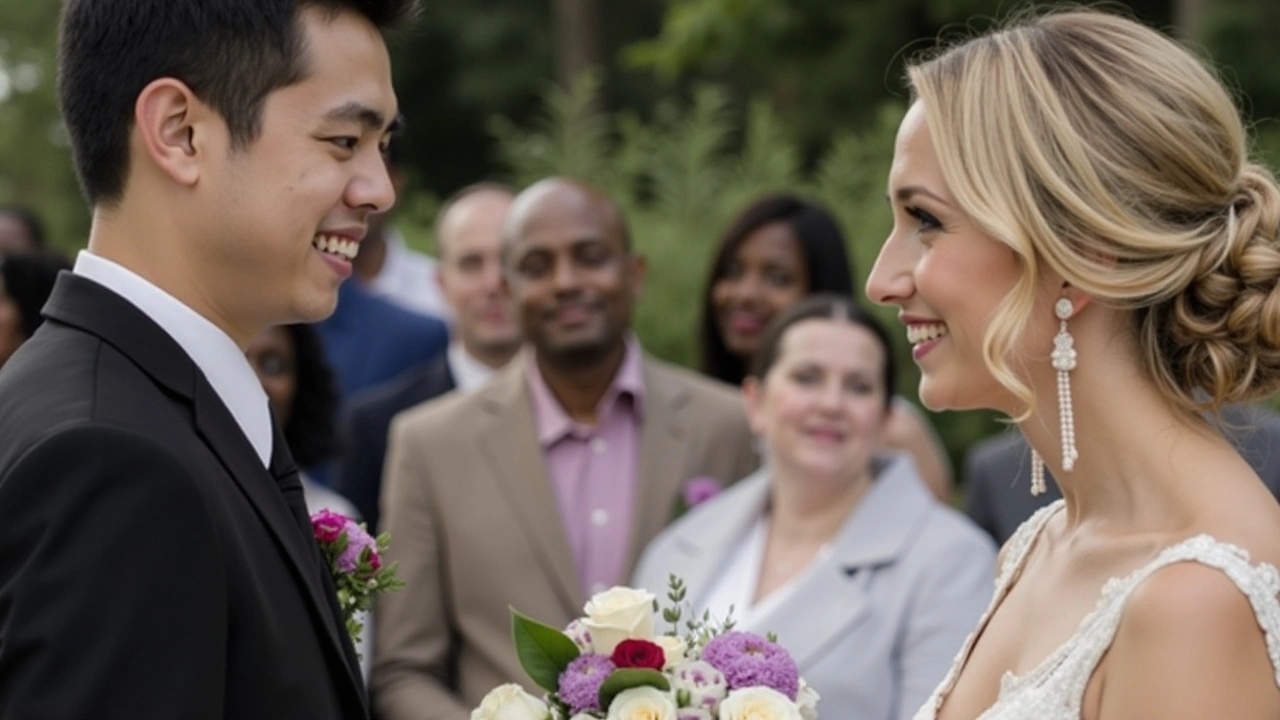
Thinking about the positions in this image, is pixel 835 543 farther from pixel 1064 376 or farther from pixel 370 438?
pixel 1064 376

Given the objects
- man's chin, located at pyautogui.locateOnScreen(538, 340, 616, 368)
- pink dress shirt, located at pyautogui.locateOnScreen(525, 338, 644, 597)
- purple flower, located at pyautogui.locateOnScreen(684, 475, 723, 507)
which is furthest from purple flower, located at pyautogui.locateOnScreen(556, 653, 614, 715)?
man's chin, located at pyautogui.locateOnScreen(538, 340, 616, 368)

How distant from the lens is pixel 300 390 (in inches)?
267

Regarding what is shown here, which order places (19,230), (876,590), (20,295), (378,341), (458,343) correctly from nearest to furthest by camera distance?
(876,590) → (20,295) → (378,341) → (458,343) → (19,230)

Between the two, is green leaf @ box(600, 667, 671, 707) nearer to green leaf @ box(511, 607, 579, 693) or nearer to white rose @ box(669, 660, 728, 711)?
white rose @ box(669, 660, 728, 711)

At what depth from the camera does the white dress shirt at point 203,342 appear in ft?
9.86

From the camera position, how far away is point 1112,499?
329 centimetres

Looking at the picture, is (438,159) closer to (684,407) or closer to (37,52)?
(37,52)

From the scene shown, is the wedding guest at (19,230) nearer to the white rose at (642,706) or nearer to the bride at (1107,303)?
the white rose at (642,706)

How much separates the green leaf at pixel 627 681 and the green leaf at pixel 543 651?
14 cm

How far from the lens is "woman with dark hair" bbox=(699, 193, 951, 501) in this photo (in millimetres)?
7207

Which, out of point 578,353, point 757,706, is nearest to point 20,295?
point 578,353

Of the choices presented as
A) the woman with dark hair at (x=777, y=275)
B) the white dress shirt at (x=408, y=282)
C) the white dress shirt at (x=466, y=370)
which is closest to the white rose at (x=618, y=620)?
the woman with dark hair at (x=777, y=275)

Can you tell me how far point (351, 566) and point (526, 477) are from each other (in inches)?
112

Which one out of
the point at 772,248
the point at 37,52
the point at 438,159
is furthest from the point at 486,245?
the point at 438,159
